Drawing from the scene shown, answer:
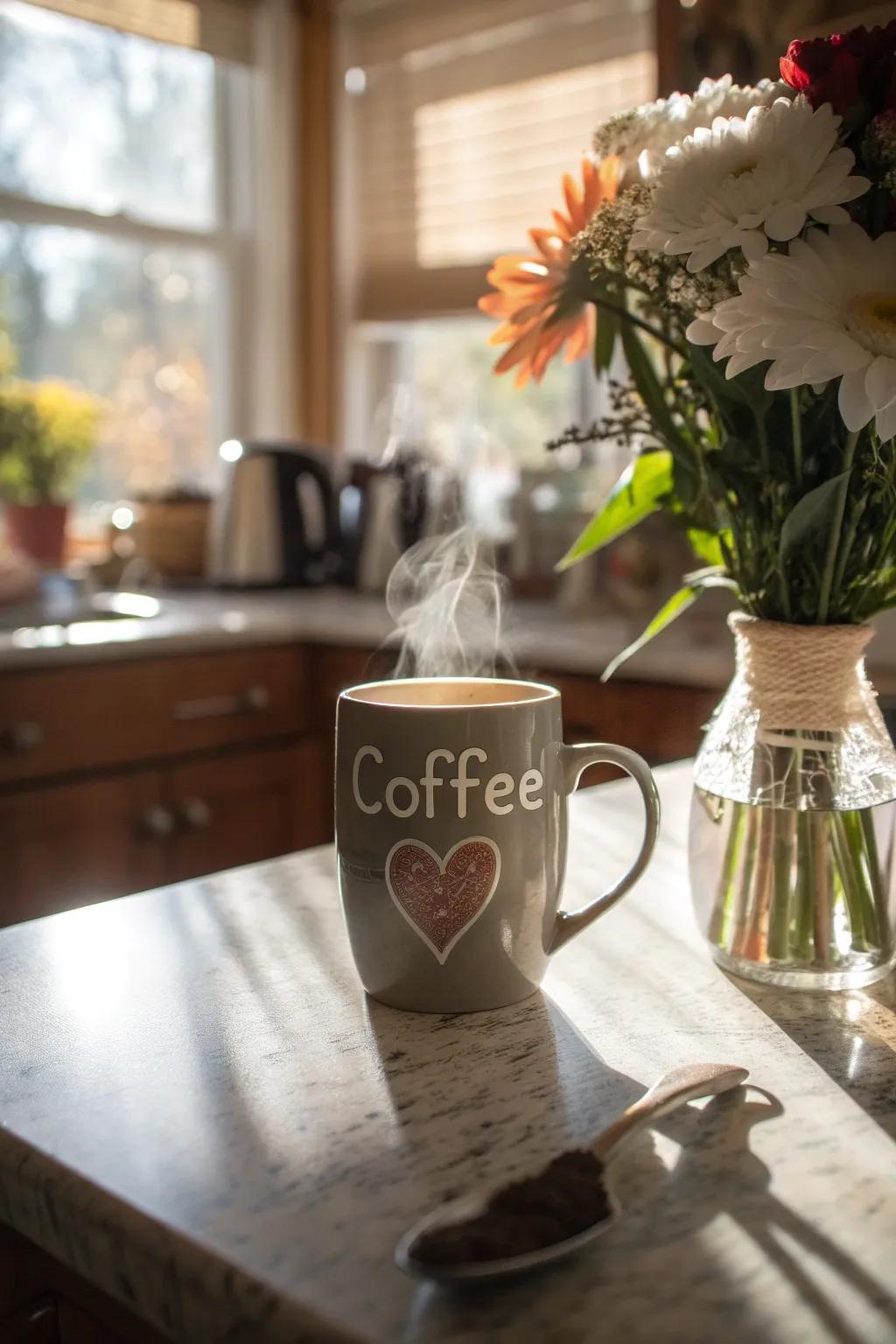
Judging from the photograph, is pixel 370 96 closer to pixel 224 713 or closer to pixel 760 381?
pixel 224 713

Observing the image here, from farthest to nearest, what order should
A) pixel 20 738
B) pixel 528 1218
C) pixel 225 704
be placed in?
pixel 225 704 → pixel 20 738 → pixel 528 1218

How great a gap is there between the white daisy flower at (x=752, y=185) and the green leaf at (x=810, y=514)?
11 centimetres

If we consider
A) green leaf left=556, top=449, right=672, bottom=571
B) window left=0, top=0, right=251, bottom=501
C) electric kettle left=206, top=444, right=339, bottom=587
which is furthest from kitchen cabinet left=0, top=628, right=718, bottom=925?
green leaf left=556, top=449, right=672, bottom=571

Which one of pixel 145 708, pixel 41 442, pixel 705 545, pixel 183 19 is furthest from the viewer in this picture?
pixel 183 19

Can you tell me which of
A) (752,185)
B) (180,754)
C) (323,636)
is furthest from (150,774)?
(752,185)

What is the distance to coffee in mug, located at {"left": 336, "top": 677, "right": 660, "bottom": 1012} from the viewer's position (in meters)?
0.58

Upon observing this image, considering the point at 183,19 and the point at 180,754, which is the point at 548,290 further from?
the point at 183,19

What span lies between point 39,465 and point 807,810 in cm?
231

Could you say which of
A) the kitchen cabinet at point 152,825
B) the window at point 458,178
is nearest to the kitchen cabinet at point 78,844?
the kitchen cabinet at point 152,825

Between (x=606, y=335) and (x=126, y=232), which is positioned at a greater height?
(x=126, y=232)

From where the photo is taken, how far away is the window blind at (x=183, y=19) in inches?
109

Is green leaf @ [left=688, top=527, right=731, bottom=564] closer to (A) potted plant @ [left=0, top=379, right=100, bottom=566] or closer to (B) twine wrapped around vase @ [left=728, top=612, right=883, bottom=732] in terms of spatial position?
(B) twine wrapped around vase @ [left=728, top=612, right=883, bottom=732]

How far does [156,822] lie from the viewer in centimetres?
205

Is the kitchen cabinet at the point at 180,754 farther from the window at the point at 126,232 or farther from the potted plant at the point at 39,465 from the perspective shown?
the window at the point at 126,232
